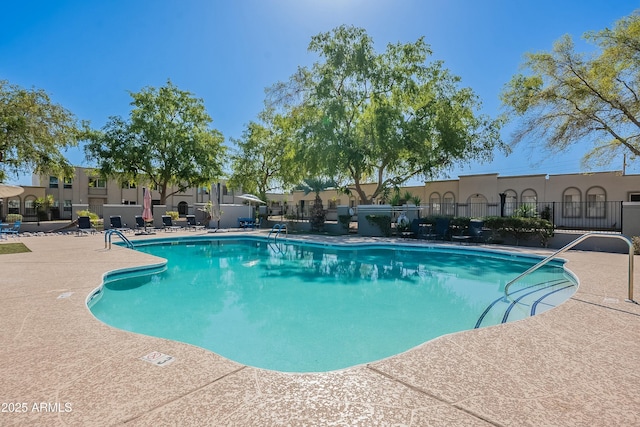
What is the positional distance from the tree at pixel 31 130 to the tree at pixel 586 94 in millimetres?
23447

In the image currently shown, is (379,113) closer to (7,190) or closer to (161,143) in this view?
(7,190)

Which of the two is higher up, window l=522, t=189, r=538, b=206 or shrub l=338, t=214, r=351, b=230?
window l=522, t=189, r=538, b=206

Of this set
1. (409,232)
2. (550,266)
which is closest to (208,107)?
(409,232)

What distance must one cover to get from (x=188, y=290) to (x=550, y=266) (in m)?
10.8

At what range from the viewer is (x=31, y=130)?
16984 mm

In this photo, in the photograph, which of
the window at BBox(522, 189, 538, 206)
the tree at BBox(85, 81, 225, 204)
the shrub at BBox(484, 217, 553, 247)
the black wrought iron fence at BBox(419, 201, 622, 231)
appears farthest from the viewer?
the tree at BBox(85, 81, 225, 204)

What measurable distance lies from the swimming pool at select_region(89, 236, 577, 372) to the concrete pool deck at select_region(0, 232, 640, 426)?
153cm

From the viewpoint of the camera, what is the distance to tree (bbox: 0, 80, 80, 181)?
1666 centimetres

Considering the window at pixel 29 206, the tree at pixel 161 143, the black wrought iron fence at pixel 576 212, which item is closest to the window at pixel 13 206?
the window at pixel 29 206

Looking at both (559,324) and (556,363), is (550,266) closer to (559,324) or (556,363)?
(559,324)

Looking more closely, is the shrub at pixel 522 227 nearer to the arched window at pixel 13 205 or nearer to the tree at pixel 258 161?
the tree at pixel 258 161

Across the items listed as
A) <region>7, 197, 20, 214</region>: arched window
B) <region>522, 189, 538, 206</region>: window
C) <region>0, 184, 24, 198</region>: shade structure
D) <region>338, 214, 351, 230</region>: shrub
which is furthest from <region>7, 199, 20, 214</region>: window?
<region>522, 189, 538, 206</region>: window

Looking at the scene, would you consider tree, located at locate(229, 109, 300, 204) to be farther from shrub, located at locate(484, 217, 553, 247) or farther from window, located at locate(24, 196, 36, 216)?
window, located at locate(24, 196, 36, 216)

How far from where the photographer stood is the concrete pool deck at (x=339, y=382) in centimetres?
225
